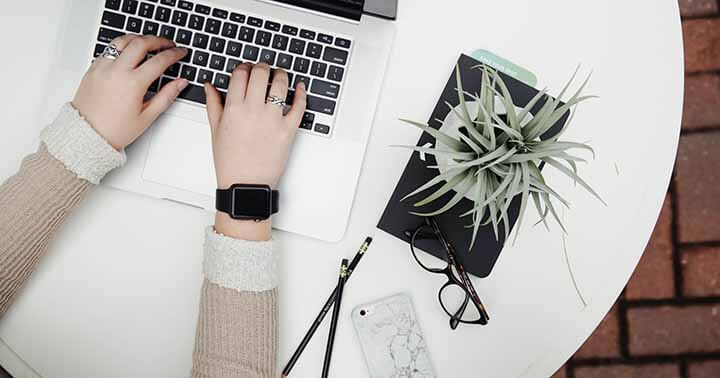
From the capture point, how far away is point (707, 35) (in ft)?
4.17

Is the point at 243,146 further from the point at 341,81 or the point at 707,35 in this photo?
the point at 707,35

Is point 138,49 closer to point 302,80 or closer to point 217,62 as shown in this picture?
point 217,62

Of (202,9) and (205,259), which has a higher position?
(202,9)

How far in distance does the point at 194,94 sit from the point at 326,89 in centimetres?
17

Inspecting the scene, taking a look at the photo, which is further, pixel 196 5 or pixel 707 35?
pixel 707 35

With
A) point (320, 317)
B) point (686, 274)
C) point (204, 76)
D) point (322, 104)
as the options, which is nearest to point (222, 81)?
point (204, 76)

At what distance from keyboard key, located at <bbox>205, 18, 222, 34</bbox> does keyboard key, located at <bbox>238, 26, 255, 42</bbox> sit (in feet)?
0.09

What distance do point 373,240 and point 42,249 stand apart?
1.34 feet

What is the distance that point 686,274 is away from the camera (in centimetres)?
127

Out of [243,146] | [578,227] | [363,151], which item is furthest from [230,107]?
[578,227]

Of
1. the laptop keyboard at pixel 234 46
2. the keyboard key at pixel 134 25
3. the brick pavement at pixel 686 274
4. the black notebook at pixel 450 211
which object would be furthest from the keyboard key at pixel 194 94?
the brick pavement at pixel 686 274

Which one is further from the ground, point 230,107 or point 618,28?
point 618,28

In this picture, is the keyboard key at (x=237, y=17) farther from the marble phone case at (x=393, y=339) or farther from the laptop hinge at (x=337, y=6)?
the marble phone case at (x=393, y=339)

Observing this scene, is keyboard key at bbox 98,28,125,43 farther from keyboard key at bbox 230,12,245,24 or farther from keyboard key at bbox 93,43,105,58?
keyboard key at bbox 230,12,245,24
